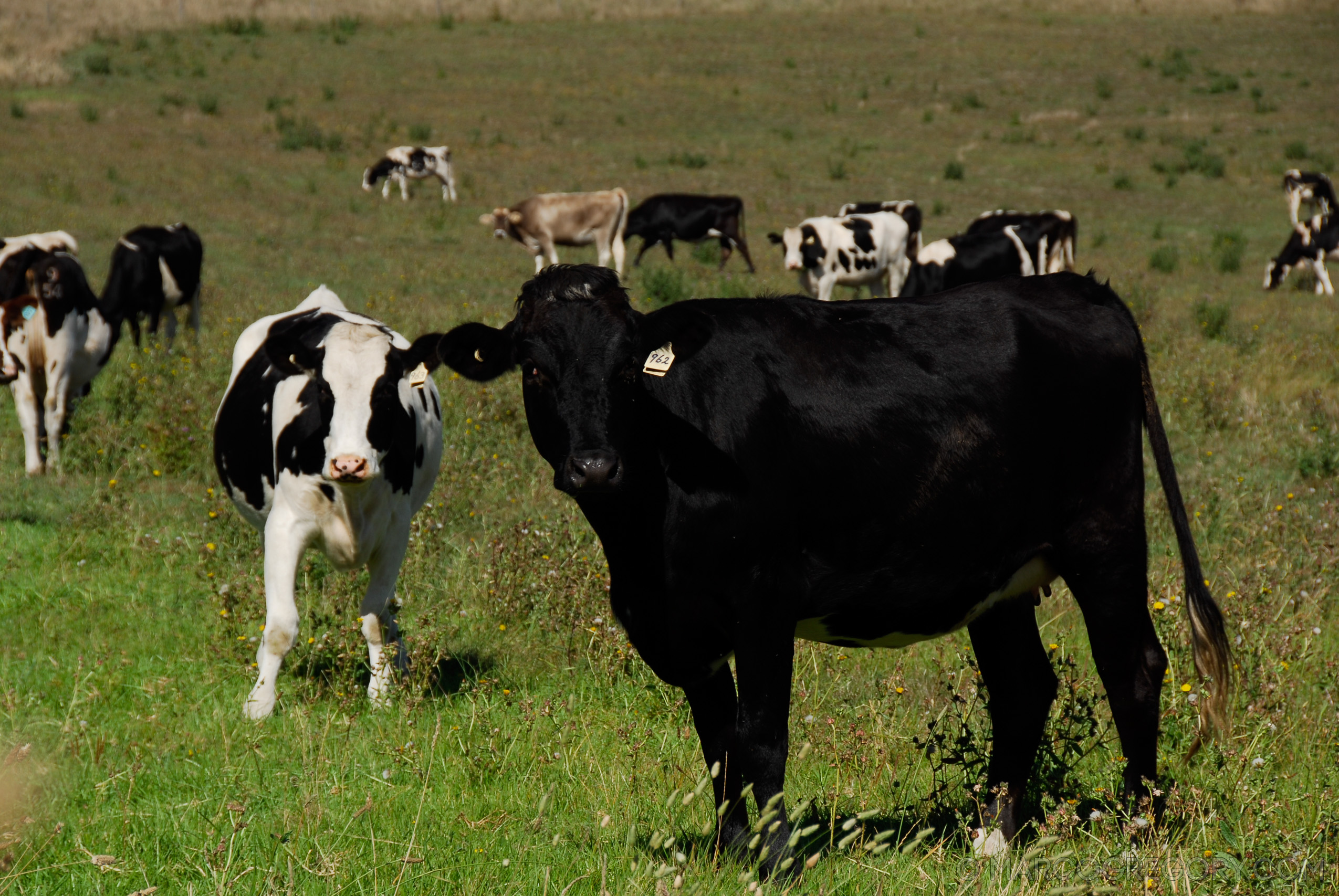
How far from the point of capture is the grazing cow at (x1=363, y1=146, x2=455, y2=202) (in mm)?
29078

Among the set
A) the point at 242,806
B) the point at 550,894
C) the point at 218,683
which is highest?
the point at 242,806

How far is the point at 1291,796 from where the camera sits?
14.7 ft

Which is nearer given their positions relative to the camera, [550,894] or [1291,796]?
[550,894]

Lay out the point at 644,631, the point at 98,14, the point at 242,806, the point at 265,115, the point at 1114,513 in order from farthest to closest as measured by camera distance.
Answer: the point at 98,14
the point at 265,115
the point at 1114,513
the point at 644,631
the point at 242,806

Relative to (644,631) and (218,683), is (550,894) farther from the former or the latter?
(218,683)

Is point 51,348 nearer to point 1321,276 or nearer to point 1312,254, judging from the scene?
point 1312,254

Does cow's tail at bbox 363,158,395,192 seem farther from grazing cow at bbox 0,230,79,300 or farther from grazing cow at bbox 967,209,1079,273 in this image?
grazing cow at bbox 0,230,79,300

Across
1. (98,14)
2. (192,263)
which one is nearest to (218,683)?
(192,263)

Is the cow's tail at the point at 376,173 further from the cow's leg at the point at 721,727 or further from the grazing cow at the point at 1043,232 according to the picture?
the cow's leg at the point at 721,727

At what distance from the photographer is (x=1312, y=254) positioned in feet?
71.7

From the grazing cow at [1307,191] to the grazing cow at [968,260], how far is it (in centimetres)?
981

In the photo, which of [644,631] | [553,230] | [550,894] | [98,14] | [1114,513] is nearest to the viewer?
[550,894]

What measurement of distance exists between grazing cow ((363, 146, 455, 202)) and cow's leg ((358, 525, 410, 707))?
2349cm

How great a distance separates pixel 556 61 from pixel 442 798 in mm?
→ 45285
